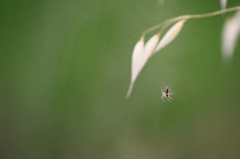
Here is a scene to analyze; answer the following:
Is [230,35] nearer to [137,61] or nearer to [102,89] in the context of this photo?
[137,61]

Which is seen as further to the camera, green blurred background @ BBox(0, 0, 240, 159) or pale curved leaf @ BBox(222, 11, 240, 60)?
green blurred background @ BBox(0, 0, 240, 159)

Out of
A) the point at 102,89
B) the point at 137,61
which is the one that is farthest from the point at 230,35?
the point at 102,89

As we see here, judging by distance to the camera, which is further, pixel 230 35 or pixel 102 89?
pixel 102 89

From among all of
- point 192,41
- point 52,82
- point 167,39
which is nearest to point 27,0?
point 52,82

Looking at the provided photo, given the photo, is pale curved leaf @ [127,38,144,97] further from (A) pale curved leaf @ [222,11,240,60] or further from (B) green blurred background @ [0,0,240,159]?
(B) green blurred background @ [0,0,240,159]

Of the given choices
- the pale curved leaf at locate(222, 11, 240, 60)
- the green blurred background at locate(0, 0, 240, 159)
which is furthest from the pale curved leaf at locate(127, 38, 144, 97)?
the green blurred background at locate(0, 0, 240, 159)

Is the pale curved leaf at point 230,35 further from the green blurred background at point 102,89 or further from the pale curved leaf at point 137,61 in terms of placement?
the green blurred background at point 102,89

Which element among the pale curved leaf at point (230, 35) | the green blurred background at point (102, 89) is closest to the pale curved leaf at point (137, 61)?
the pale curved leaf at point (230, 35)

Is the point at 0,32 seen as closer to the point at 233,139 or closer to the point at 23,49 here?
the point at 23,49

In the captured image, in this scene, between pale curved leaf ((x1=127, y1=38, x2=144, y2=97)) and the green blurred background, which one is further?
the green blurred background
